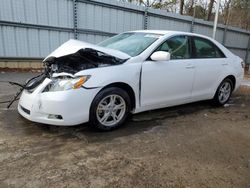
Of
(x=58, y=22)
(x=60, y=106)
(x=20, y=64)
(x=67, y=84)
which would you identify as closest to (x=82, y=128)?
(x=60, y=106)

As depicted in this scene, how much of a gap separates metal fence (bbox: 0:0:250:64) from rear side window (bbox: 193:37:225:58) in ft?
18.3

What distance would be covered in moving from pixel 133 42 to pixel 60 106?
6.23 ft

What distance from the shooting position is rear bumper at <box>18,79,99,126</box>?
3354 millimetres

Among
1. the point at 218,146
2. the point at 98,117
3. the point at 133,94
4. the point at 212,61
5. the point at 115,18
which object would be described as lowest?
the point at 218,146

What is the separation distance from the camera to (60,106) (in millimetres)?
3344

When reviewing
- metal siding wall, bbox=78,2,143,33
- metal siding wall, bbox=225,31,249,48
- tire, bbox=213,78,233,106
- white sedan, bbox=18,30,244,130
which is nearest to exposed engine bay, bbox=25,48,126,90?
white sedan, bbox=18,30,244,130

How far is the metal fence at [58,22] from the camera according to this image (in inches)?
325

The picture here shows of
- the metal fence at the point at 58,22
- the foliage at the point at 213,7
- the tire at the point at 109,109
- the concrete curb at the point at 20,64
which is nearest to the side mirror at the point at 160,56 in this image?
the tire at the point at 109,109

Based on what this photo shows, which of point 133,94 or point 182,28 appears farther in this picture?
point 182,28

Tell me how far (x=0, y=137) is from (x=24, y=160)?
2.70 ft

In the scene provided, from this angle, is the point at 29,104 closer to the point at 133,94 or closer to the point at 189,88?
the point at 133,94

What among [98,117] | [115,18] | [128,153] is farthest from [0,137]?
[115,18]

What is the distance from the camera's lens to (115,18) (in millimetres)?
10305

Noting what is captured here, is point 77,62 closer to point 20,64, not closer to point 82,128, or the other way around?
point 82,128
